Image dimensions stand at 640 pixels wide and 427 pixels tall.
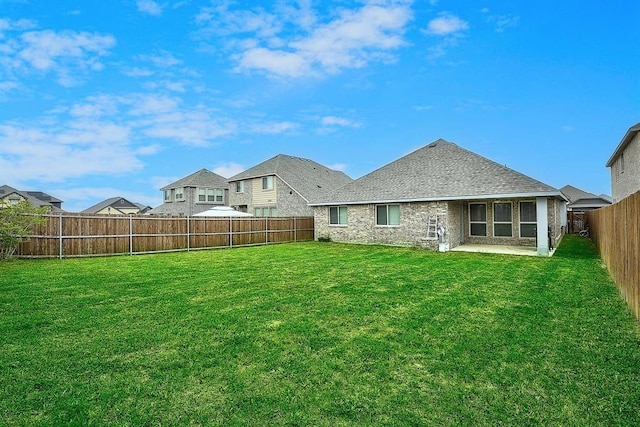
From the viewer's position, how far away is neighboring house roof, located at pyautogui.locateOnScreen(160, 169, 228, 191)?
35.3m

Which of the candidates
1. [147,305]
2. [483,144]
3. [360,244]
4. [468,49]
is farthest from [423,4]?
[147,305]

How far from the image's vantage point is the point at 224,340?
4.48 metres

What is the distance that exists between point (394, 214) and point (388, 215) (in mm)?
341

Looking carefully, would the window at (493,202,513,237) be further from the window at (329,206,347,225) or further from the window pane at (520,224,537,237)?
the window at (329,206,347,225)

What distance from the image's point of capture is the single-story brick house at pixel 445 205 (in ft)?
50.0

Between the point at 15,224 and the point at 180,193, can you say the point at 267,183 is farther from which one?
the point at 15,224

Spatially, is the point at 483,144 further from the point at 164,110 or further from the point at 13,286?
the point at 13,286

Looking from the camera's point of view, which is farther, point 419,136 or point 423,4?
point 419,136

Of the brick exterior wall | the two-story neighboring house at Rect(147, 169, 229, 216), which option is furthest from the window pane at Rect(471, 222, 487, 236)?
the two-story neighboring house at Rect(147, 169, 229, 216)

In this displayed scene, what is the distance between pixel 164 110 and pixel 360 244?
15031 millimetres

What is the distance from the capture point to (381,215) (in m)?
18.4

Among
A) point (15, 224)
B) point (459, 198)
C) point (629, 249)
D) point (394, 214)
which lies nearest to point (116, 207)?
point (15, 224)

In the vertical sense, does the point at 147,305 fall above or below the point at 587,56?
below

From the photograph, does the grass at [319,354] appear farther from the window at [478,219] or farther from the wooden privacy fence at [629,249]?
the window at [478,219]
